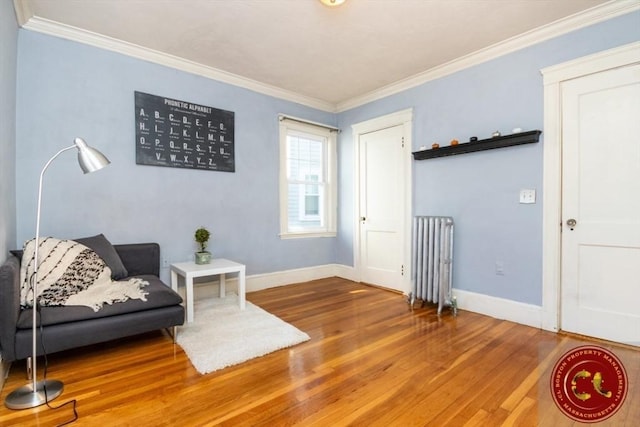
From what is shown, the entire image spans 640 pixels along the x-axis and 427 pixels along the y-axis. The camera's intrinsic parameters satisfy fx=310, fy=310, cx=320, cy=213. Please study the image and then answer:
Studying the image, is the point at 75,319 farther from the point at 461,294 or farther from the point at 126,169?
the point at 461,294

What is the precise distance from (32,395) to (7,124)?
1878 millimetres

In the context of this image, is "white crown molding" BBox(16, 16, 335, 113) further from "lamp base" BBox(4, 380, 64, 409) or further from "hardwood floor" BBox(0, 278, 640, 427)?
"lamp base" BBox(4, 380, 64, 409)

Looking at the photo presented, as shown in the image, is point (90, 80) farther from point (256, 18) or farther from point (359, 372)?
point (359, 372)

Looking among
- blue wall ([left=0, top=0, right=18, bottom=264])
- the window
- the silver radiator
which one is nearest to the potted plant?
the window

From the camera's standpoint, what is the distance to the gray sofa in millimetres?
1742

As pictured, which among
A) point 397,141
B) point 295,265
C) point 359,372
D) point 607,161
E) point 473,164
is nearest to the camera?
point 359,372

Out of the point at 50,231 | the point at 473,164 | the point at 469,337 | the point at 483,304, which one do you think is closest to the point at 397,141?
the point at 473,164

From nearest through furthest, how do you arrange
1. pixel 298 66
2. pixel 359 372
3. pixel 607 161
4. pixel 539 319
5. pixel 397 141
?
pixel 359 372 < pixel 607 161 < pixel 539 319 < pixel 298 66 < pixel 397 141

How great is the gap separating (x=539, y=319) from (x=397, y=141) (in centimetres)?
242

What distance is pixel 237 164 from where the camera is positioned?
151 inches

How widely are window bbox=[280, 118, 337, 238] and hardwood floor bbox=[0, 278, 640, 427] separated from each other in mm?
1906

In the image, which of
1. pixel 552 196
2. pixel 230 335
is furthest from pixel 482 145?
pixel 230 335

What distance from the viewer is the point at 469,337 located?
2547 mm

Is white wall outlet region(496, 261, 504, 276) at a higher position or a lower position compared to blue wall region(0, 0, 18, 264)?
lower
